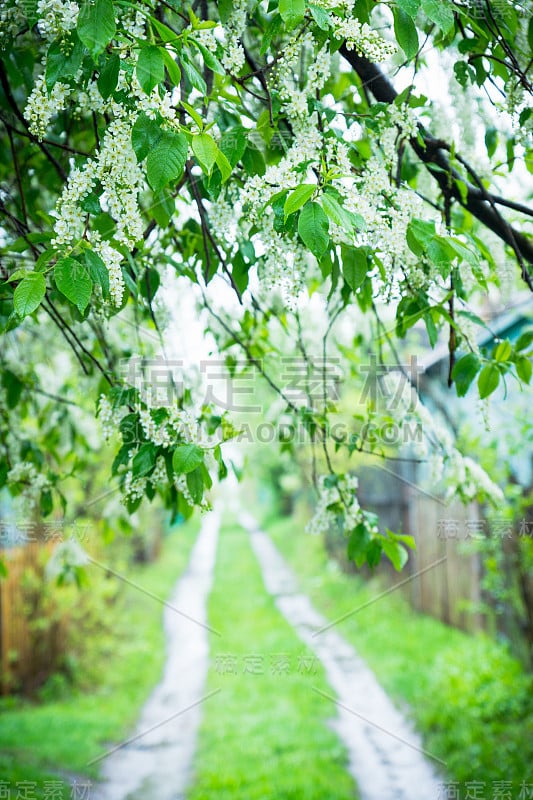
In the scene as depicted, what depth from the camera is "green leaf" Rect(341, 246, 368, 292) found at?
4.49ft

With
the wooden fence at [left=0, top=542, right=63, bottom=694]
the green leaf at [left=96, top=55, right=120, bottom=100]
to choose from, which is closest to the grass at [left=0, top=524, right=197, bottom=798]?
the wooden fence at [left=0, top=542, right=63, bottom=694]

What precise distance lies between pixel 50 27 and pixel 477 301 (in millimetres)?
3740

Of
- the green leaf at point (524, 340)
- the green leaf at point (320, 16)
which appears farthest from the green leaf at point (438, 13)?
the green leaf at point (524, 340)

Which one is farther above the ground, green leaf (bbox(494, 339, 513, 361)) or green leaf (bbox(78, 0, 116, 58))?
green leaf (bbox(78, 0, 116, 58))

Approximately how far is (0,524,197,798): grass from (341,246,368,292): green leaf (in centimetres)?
266

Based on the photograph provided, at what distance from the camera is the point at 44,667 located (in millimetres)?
4996

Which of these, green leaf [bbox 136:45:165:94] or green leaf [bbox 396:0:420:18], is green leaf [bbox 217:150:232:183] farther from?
green leaf [bbox 396:0:420:18]

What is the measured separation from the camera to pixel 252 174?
59.5 inches

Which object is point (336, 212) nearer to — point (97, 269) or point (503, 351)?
point (97, 269)

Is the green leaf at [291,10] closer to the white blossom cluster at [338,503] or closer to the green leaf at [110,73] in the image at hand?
the green leaf at [110,73]

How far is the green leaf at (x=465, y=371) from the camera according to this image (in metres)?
1.72

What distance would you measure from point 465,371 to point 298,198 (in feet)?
2.64

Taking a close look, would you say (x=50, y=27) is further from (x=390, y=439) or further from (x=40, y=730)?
(x=40, y=730)

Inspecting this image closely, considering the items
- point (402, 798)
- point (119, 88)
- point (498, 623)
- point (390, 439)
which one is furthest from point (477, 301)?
point (119, 88)
